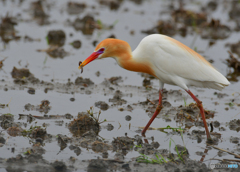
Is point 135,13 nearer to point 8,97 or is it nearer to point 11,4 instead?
point 11,4

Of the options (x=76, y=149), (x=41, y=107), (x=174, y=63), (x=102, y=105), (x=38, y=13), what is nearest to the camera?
(x=76, y=149)

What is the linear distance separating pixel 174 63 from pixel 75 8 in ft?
37.0

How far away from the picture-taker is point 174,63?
6594 mm

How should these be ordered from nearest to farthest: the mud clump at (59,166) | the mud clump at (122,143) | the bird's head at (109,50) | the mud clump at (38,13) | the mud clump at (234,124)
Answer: the mud clump at (59,166) < the mud clump at (122,143) < the bird's head at (109,50) < the mud clump at (234,124) < the mud clump at (38,13)

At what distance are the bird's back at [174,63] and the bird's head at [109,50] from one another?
0.71ft

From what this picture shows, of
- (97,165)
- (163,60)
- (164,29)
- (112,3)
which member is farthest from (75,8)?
(97,165)

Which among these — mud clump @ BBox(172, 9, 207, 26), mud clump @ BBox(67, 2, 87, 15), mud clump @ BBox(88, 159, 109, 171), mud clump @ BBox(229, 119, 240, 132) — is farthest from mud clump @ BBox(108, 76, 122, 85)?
mud clump @ BBox(67, 2, 87, 15)

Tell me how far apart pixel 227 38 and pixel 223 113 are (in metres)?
7.18

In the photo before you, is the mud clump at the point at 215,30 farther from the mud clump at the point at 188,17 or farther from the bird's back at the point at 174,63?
the bird's back at the point at 174,63

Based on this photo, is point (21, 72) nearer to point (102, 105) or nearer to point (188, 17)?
point (102, 105)

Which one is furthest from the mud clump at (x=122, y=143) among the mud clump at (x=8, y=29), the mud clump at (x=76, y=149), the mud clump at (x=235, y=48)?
the mud clump at (x=235, y=48)

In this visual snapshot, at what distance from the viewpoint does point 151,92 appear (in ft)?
29.0

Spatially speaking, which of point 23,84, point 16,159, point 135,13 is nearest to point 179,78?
point 16,159

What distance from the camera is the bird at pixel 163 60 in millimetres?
6523
